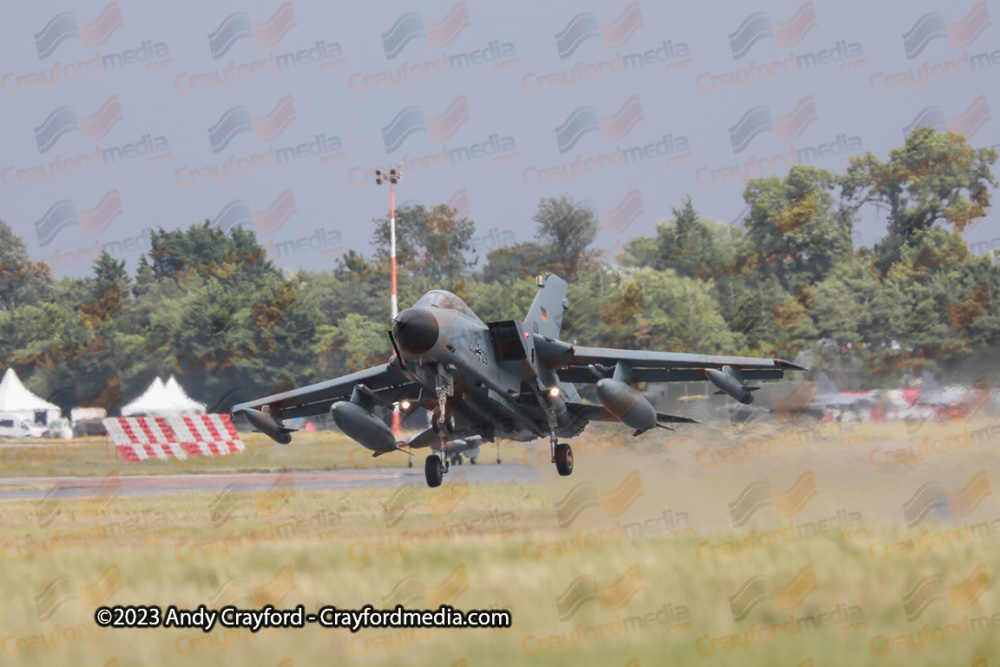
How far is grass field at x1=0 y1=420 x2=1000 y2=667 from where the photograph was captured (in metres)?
12.0

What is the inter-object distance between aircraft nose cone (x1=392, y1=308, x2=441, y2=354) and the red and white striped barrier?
21.8m

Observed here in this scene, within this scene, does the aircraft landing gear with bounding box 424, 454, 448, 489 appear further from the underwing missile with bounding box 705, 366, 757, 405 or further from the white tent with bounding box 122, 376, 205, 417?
the white tent with bounding box 122, 376, 205, 417

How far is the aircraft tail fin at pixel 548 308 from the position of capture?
73.1 feet

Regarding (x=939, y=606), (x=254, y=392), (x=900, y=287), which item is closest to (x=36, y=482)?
(x=254, y=392)

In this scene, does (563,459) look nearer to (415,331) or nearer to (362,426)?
(362,426)

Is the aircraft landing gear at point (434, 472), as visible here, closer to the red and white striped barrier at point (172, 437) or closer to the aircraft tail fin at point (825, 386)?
the aircraft tail fin at point (825, 386)

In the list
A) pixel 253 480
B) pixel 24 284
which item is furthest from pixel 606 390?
pixel 24 284

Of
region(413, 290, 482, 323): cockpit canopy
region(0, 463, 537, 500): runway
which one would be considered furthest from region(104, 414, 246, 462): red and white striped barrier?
region(413, 290, 482, 323): cockpit canopy

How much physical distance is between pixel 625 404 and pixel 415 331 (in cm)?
465

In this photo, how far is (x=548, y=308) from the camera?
23.0m

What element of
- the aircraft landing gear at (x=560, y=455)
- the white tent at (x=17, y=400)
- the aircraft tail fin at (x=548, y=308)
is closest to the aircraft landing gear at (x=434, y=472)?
the aircraft landing gear at (x=560, y=455)

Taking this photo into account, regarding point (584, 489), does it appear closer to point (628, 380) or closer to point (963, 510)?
point (628, 380)

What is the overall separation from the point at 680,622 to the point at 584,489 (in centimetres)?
900

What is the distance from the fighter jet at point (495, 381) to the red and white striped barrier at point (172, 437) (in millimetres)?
14313
